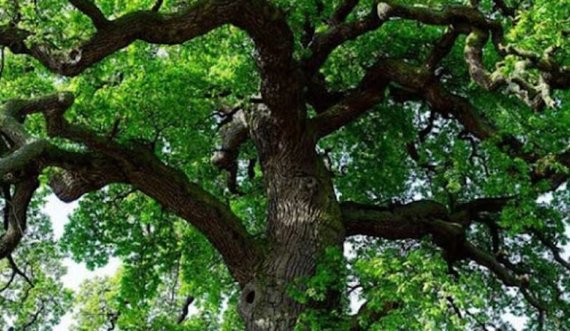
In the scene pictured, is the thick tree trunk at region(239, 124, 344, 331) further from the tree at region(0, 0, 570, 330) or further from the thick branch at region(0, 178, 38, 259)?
the thick branch at region(0, 178, 38, 259)

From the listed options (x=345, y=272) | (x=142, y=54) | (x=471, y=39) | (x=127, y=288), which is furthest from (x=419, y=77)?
(x=127, y=288)

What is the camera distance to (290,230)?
10.2 metres

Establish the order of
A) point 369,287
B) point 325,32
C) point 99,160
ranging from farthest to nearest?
point 325,32, point 99,160, point 369,287

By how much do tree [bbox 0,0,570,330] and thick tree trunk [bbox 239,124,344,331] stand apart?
0.03m

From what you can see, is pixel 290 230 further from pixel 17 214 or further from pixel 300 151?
pixel 17 214

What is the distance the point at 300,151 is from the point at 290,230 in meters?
1.24

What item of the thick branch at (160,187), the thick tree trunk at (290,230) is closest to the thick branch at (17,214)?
the thick branch at (160,187)

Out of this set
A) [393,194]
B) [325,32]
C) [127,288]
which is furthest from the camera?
[393,194]

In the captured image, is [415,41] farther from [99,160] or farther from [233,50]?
[99,160]

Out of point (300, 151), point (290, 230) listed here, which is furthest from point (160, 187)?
point (300, 151)

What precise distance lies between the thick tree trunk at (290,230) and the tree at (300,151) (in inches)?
1.0

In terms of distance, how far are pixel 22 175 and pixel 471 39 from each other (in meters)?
5.63

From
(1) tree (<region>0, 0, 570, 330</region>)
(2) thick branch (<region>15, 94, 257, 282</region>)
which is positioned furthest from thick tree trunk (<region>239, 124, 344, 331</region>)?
(2) thick branch (<region>15, 94, 257, 282</region>)

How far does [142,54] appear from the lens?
12.0m
